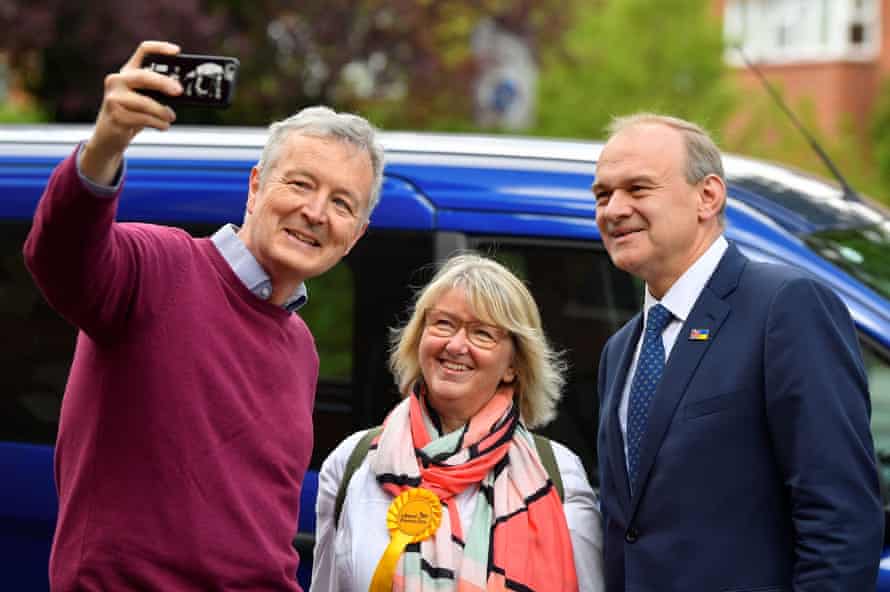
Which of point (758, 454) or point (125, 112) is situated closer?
point (125, 112)

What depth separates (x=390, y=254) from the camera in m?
3.78

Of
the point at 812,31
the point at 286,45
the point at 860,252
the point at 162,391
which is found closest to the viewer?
the point at 162,391

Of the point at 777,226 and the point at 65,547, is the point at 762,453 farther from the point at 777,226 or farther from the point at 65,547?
the point at 65,547

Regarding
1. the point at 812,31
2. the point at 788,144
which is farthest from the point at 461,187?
the point at 812,31

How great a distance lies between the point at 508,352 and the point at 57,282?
52.1 inches

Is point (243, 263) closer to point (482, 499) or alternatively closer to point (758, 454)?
point (482, 499)

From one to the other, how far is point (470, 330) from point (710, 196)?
2.21 ft

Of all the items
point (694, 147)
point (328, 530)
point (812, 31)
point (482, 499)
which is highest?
point (812, 31)

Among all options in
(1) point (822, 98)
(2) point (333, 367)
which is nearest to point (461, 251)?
(2) point (333, 367)

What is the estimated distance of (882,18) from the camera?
104 ft

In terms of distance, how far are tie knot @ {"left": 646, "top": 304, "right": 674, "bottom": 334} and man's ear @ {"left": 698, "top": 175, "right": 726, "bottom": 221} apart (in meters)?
0.20

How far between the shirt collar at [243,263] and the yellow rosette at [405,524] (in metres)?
0.72

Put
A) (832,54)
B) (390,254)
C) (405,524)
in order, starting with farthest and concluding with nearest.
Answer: (832,54) < (390,254) < (405,524)

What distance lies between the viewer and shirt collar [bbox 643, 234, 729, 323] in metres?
2.87
